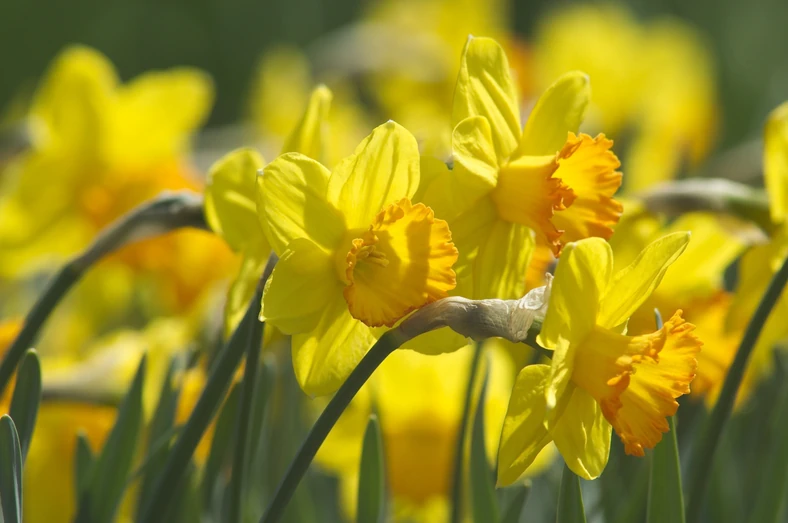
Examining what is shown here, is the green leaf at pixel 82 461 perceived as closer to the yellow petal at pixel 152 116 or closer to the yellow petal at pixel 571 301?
the yellow petal at pixel 571 301

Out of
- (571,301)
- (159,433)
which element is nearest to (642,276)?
(571,301)

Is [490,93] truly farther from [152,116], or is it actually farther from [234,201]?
[152,116]

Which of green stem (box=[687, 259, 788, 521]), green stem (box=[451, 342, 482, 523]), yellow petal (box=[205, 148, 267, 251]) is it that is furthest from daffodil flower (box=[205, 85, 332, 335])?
green stem (box=[687, 259, 788, 521])

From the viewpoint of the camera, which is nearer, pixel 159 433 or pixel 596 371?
pixel 596 371

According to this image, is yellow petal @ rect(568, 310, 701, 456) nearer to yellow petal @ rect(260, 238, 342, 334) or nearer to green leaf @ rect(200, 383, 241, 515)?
yellow petal @ rect(260, 238, 342, 334)

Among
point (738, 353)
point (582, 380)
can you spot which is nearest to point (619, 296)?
point (582, 380)

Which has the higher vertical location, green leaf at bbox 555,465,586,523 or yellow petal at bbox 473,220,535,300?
yellow petal at bbox 473,220,535,300
